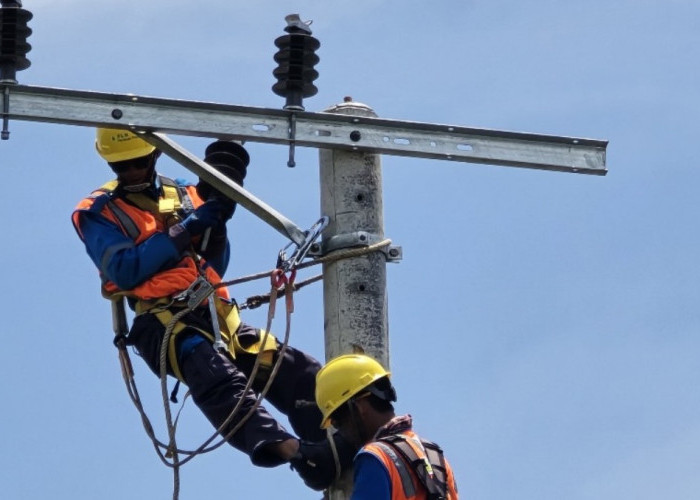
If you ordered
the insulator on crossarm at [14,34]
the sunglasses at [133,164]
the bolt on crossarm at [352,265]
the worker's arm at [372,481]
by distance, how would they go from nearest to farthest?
the worker's arm at [372,481], the bolt on crossarm at [352,265], the insulator on crossarm at [14,34], the sunglasses at [133,164]

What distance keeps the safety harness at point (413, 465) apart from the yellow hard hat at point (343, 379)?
0.34m

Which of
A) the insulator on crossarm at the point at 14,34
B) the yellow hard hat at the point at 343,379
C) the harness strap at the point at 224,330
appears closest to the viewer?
the yellow hard hat at the point at 343,379

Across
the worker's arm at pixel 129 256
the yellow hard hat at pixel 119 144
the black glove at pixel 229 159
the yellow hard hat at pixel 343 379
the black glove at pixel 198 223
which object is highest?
the yellow hard hat at pixel 119 144

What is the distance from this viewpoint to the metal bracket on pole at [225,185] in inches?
372

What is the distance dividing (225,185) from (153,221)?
0.81 metres

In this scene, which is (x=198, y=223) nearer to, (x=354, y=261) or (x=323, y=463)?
(x=354, y=261)

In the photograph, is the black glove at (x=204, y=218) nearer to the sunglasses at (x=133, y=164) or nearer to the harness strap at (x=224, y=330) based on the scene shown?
the harness strap at (x=224, y=330)

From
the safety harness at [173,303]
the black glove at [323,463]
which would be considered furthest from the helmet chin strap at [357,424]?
the safety harness at [173,303]

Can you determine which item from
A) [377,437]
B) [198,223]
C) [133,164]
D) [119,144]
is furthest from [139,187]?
[377,437]

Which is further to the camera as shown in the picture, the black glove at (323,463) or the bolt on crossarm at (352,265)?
the bolt on crossarm at (352,265)

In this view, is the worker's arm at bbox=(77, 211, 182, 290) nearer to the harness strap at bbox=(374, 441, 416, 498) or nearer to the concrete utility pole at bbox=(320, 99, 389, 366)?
the concrete utility pole at bbox=(320, 99, 389, 366)

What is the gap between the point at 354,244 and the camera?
9336 millimetres

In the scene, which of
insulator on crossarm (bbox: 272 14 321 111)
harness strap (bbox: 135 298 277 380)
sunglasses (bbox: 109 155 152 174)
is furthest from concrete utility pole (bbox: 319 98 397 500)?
sunglasses (bbox: 109 155 152 174)

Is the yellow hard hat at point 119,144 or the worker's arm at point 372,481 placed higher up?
the yellow hard hat at point 119,144
